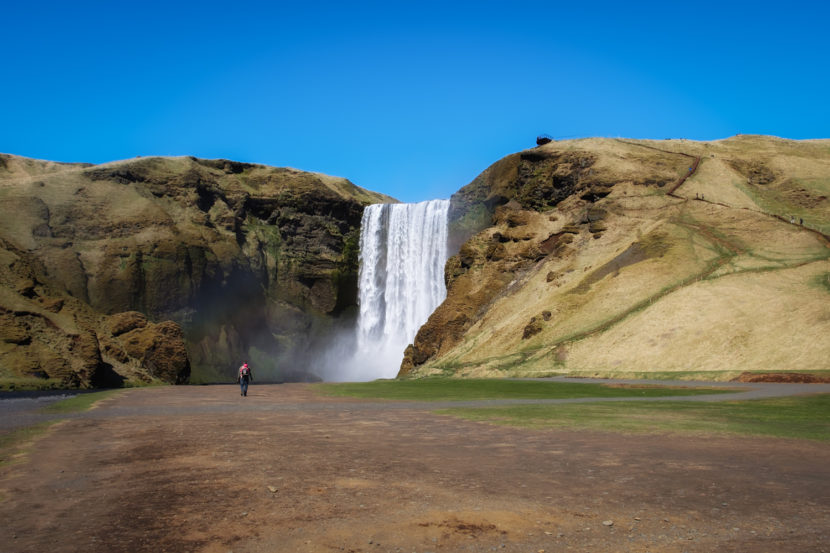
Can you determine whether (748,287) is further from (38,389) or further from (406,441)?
(38,389)

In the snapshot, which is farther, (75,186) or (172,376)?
(75,186)

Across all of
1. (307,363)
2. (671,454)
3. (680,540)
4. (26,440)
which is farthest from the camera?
(307,363)

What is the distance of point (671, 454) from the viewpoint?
12.2m

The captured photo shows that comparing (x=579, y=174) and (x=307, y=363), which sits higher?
(x=579, y=174)

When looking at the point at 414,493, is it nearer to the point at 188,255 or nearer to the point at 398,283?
the point at 398,283

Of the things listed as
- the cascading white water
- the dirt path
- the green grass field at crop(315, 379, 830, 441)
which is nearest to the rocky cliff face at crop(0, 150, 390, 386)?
the cascading white water

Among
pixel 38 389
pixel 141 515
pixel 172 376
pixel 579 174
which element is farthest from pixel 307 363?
pixel 141 515

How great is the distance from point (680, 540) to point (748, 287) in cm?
4289

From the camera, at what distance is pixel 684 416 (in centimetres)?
1886

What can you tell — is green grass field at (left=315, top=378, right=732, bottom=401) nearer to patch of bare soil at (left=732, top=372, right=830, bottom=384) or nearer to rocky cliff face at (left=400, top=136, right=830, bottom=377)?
patch of bare soil at (left=732, top=372, right=830, bottom=384)

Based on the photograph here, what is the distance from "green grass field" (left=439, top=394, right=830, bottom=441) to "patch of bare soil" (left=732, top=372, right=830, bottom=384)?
24.6ft

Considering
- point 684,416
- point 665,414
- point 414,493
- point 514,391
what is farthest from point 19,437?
point 514,391

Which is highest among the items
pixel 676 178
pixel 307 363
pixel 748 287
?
pixel 676 178

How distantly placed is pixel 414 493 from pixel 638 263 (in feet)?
156
